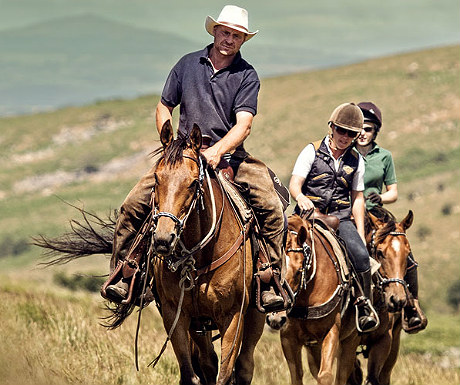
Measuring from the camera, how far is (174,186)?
7.10 m

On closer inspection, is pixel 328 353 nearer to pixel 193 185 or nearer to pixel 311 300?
pixel 311 300

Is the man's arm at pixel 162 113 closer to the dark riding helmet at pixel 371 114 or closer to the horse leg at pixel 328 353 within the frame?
the horse leg at pixel 328 353

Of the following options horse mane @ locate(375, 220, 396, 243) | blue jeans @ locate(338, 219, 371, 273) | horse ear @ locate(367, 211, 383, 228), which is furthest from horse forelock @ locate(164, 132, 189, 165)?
horse ear @ locate(367, 211, 383, 228)

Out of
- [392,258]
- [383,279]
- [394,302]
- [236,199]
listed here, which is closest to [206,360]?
[236,199]

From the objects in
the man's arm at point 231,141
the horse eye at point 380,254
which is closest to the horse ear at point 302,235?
the man's arm at point 231,141

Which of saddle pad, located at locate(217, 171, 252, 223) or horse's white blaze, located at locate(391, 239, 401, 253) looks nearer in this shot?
saddle pad, located at locate(217, 171, 252, 223)

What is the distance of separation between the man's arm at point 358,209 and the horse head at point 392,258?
82cm

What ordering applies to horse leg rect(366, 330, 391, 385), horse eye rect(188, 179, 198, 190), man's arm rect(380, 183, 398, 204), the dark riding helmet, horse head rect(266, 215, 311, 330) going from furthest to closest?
man's arm rect(380, 183, 398, 204)
the dark riding helmet
horse leg rect(366, 330, 391, 385)
horse head rect(266, 215, 311, 330)
horse eye rect(188, 179, 198, 190)

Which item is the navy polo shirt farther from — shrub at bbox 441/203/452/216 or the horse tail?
shrub at bbox 441/203/452/216

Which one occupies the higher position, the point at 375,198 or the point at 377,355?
the point at 375,198

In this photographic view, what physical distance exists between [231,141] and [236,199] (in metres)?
0.57

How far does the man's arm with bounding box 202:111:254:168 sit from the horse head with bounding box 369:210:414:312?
4026 mm

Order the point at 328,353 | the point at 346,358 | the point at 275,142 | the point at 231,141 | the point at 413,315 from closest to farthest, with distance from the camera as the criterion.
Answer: the point at 231,141 < the point at 328,353 < the point at 346,358 < the point at 413,315 < the point at 275,142

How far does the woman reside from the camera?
1055cm
